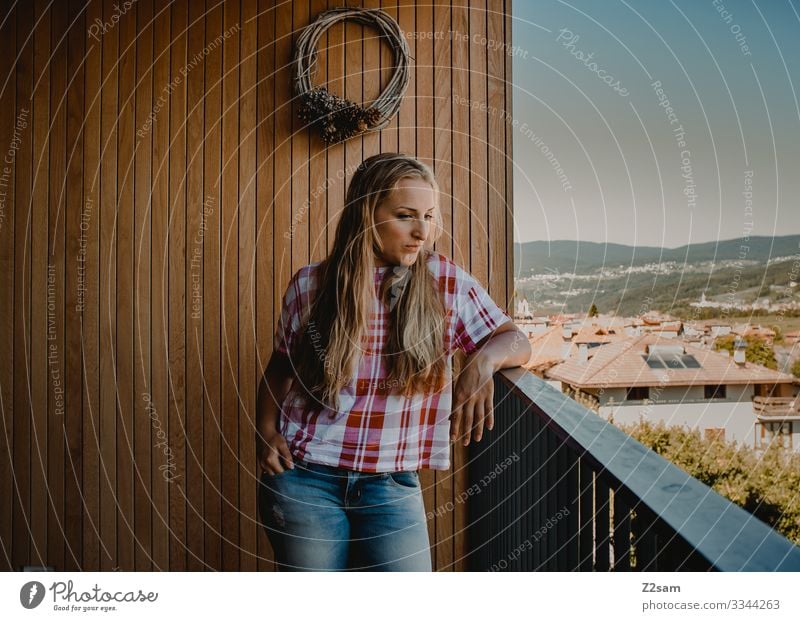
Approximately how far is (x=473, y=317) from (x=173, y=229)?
0.98m

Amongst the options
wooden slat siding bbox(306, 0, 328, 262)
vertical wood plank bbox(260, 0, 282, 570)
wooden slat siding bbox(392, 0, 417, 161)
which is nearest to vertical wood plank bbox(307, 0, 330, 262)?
wooden slat siding bbox(306, 0, 328, 262)

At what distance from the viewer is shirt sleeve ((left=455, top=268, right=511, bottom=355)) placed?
1113 mm

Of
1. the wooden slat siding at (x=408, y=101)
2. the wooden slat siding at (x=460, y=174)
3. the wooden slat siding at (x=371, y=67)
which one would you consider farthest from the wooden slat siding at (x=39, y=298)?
the wooden slat siding at (x=460, y=174)

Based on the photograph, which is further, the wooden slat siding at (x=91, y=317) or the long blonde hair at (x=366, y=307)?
the wooden slat siding at (x=91, y=317)

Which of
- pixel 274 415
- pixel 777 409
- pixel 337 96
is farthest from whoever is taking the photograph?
pixel 337 96

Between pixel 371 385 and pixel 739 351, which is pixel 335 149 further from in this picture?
pixel 739 351

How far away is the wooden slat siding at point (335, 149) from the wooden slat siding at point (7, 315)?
90 cm

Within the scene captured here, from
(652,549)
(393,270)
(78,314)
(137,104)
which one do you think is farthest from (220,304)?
(652,549)

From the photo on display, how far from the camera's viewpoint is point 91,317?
65.7 inches

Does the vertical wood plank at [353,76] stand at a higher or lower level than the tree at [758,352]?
higher

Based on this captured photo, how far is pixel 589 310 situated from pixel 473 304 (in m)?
0.33

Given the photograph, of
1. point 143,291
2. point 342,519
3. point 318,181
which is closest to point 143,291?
point 143,291

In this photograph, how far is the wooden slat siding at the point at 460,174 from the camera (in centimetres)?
161

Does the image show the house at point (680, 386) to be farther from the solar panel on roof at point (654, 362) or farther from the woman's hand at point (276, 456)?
the woman's hand at point (276, 456)
